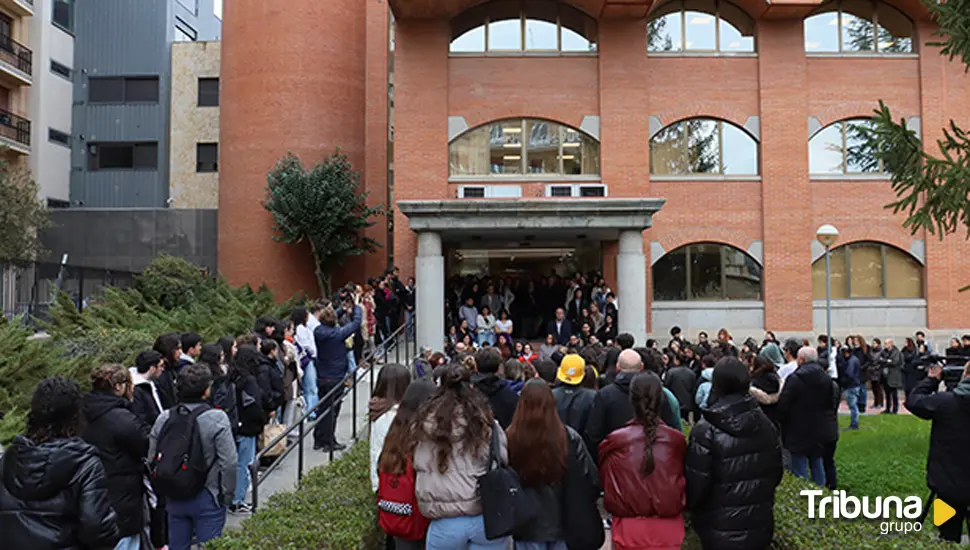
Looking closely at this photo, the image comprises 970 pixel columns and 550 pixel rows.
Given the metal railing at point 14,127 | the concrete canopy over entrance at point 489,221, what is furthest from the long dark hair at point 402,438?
the metal railing at point 14,127

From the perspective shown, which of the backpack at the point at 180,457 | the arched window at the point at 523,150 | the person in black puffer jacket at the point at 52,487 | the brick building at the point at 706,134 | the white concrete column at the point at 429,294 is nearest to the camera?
the person in black puffer jacket at the point at 52,487

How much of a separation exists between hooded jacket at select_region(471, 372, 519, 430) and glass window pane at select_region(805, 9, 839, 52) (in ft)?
72.0

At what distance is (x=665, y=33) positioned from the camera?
78.6ft

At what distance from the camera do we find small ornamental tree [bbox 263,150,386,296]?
27.4 meters

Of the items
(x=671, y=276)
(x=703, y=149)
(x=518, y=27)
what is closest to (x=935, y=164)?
(x=671, y=276)

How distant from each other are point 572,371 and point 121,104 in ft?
114

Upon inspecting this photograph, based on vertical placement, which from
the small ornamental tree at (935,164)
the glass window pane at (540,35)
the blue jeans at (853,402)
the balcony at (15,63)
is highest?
the balcony at (15,63)

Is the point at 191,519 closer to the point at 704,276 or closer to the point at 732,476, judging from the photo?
the point at 732,476

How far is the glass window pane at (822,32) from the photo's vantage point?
24.1 meters

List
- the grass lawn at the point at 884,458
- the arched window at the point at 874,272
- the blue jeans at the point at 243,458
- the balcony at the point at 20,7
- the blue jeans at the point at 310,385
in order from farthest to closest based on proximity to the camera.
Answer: the balcony at the point at 20,7 → the arched window at the point at 874,272 → the blue jeans at the point at 310,385 → the grass lawn at the point at 884,458 → the blue jeans at the point at 243,458

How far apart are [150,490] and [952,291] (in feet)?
82.7

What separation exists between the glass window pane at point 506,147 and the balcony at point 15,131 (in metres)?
20.5

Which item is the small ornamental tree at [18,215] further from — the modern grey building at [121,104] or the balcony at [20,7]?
the balcony at [20,7]

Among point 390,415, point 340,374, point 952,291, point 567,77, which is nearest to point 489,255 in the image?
point 567,77
